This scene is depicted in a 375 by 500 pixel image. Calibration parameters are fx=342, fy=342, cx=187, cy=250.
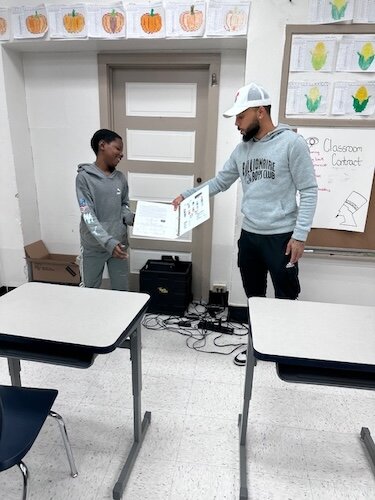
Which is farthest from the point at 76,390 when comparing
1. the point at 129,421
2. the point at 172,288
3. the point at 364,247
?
the point at 364,247

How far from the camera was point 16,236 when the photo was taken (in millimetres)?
3016

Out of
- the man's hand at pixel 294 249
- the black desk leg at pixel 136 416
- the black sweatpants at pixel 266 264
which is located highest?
the man's hand at pixel 294 249

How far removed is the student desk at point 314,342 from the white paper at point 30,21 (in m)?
2.44

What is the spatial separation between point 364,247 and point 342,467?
1499 millimetres

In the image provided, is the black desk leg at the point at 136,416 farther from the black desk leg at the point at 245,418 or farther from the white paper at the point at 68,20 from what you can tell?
the white paper at the point at 68,20

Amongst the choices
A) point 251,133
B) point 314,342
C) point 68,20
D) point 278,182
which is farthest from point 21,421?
point 68,20

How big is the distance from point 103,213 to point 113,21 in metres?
1.36

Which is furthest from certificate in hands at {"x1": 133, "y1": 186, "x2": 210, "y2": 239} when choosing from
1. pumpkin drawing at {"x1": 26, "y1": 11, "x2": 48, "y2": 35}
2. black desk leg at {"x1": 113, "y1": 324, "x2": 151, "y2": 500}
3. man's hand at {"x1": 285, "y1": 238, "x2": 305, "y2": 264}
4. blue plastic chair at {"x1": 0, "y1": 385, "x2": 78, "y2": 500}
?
pumpkin drawing at {"x1": 26, "y1": 11, "x2": 48, "y2": 35}

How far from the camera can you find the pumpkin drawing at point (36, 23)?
7.97 feet

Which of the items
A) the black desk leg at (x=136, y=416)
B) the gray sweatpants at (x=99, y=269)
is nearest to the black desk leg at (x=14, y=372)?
the black desk leg at (x=136, y=416)

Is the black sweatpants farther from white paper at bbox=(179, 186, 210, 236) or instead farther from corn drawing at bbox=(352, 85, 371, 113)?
corn drawing at bbox=(352, 85, 371, 113)

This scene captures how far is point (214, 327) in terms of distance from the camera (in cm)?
264

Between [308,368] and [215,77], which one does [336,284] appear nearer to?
[308,368]

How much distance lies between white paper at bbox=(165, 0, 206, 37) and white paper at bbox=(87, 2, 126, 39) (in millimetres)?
324
